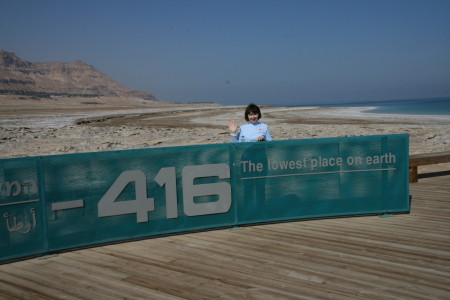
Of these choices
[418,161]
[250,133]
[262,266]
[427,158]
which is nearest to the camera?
[262,266]

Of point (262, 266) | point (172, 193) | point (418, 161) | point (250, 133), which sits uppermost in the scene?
point (250, 133)

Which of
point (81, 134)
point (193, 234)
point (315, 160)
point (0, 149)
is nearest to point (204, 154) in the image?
point (193, 234)

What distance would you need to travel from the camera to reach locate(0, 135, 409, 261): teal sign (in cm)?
542

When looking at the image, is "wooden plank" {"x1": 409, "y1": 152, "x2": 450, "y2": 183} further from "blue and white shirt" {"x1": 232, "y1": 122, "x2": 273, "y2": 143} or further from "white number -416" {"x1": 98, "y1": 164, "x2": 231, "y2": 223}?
"white number -416" {"x1": 98, "y1": 164, "x2": 231, "y2": 223}

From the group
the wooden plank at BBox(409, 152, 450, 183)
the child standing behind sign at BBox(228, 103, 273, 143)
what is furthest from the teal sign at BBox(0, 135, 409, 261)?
A: the wooden plank at BBox(409, 152, 450, 183)

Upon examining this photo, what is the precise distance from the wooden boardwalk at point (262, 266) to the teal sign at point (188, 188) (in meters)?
0.25

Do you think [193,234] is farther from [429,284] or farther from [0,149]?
[0,149]

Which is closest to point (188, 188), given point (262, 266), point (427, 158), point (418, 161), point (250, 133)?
point (250, 133)

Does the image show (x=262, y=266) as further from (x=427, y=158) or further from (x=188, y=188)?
(x=427, y=158)

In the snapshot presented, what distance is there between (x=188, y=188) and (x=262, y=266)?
1.71m

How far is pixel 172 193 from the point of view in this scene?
6074mm

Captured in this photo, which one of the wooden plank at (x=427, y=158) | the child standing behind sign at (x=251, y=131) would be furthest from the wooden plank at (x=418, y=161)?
the child standing behind sign at (x=251, y=131)

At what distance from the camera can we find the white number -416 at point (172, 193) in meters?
5.79

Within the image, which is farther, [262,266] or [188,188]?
[188,188]
